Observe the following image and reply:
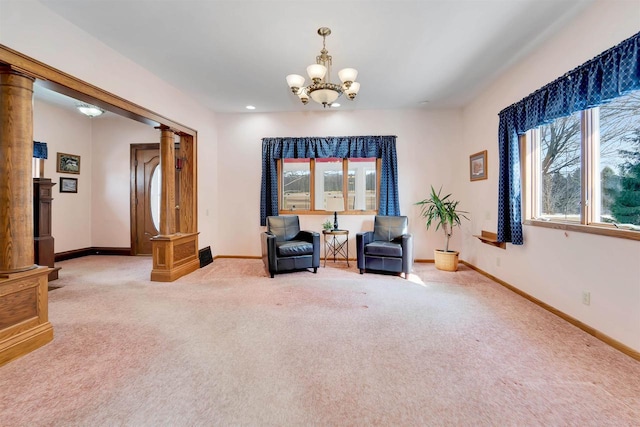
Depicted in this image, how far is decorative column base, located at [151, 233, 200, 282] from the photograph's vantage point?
156 inches

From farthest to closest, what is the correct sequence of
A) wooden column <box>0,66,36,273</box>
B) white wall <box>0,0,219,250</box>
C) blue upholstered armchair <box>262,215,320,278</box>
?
1. blue upholstered armchair <box>262,215,320,278</box>
2. white wall <box>0,0,219,250</box>
3. wooden column <box>0,66,36,273</box>

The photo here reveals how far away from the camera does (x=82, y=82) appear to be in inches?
109

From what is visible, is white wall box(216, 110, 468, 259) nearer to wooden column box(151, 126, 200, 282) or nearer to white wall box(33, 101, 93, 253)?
wooden column box(151, 126, 200, 282)

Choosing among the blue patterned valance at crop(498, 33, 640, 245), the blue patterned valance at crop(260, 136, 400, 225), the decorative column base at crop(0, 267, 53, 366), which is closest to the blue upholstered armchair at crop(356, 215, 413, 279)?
the blue patterned valance at crop(260, 136, 400, 225)

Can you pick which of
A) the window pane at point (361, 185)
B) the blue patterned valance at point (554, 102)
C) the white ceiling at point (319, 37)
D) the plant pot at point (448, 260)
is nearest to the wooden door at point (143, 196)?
the white ceiling at point (319, 37)

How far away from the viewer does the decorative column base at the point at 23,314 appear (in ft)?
6.57

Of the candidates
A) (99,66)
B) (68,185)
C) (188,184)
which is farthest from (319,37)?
(68,185)

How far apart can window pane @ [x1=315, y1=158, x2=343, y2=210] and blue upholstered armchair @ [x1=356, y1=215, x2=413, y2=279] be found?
1267 millimetres

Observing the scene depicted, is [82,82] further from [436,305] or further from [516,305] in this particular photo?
[516,305]

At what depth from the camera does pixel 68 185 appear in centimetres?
543

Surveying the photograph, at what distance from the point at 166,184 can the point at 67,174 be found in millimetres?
3004

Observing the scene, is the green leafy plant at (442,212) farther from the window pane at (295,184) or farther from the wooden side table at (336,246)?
the window pane at (295,184)

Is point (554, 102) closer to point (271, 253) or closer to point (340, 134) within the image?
point (340, 134)

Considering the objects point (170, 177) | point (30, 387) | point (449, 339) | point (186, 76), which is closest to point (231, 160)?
point (170, 177)
